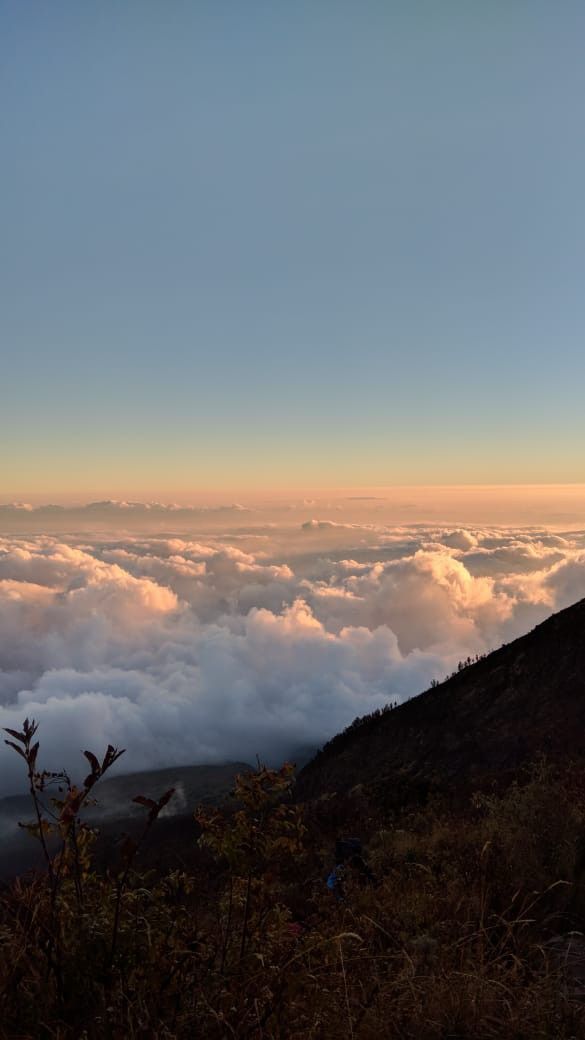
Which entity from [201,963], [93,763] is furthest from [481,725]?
[93,763]

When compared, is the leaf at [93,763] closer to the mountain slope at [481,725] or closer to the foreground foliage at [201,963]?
the foreground foliage at [201,963]

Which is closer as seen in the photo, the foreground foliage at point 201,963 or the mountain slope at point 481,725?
the foreground foliage at point 201,963

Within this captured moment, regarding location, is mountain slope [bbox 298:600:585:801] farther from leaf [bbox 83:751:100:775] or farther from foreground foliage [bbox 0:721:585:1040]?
leaf [bbox 83:751:100:775]

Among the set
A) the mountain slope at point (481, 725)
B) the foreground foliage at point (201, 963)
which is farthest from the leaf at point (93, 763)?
the mountain slope at point (481, 725)

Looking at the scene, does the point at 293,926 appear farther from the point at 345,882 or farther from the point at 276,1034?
the point at 345,882

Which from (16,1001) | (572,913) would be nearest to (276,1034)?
(16,1001)

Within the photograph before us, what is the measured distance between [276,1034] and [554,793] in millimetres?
7292

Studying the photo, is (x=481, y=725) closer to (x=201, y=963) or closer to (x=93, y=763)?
(x=201, y=963)

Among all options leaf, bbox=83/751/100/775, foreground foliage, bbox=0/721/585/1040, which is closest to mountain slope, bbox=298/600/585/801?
foreground foliage, bbox=0/721/585/1040

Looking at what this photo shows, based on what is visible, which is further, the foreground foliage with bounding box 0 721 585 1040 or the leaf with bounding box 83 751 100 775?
the foreground foliage with bounding box 0 721 585 1040

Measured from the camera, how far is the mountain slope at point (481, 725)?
24.2m

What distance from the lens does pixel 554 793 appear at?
8523mm

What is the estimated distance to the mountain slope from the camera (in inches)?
955

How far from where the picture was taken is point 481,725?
29.4m
